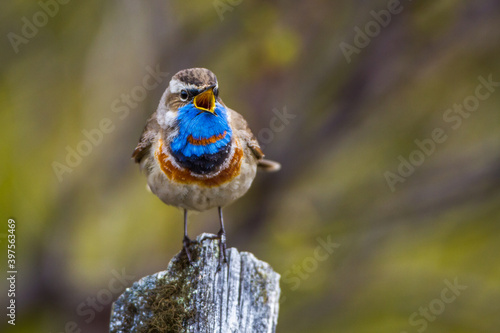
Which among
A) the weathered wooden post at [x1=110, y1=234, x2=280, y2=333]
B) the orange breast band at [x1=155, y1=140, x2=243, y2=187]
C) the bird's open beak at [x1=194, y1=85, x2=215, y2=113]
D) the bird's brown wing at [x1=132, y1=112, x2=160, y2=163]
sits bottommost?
the weathered wooden post at [x1=110, y1=234, x2=280, y2=333]

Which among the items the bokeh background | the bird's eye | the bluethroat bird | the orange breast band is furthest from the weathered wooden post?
the bokeh background

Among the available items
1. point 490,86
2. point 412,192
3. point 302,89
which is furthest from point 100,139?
point 490,86

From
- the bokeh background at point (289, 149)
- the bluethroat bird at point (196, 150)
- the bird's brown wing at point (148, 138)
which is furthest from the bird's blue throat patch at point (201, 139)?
the bokeh background at point (289, 149)

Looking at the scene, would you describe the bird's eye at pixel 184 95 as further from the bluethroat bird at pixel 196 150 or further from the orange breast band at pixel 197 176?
the orange breast band at pixel 197 176

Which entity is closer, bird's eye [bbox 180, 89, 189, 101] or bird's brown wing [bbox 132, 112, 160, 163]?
bird's eye [bbox 180, 89, 189, 101]

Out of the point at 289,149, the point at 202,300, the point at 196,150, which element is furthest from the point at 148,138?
the point at 289,149

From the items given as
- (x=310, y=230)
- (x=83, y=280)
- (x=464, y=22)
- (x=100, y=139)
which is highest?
(x=464, y=22)

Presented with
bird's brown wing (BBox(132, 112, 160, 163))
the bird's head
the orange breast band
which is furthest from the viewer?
bird's brown wing (BBox(132, 112, 160, 163))

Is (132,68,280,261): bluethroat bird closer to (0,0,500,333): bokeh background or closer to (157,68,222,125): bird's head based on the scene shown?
(157,68,222,125): bird's head

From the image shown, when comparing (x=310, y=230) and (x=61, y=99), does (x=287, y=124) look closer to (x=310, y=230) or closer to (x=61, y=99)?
(x=310, y=230)
